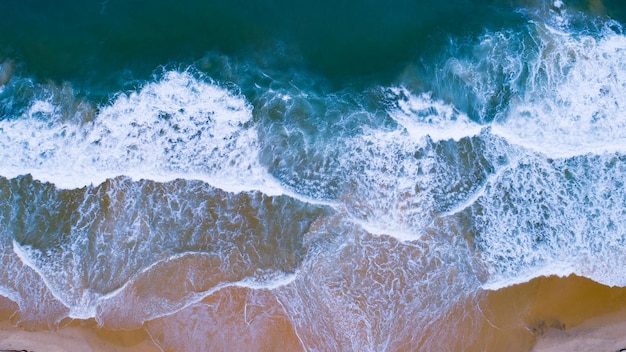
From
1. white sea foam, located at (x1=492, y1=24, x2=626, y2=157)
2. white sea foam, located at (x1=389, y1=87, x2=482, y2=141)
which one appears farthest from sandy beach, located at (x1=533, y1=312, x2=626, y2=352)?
white sea foam, located at (x1=389, y1=87, x2=482, y2=141)

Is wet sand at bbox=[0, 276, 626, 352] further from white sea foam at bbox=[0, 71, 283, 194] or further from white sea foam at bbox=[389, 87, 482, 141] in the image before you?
white sea foam at bbox=[389, 87, 482, 141]

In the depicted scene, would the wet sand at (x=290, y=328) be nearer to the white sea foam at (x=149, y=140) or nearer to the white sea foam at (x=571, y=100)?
the white sea foam at (x=149, y=140)

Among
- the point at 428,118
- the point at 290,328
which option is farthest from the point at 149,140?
the point at 428,118

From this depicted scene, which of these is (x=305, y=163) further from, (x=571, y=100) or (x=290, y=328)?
(x=571, y=100)

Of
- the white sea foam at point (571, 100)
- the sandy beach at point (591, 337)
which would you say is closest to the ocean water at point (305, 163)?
the white sea foam at point (571, 100)

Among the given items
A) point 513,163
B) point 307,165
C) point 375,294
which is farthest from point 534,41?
point 375,294

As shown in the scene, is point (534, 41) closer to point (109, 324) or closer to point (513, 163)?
point (513, 163)
